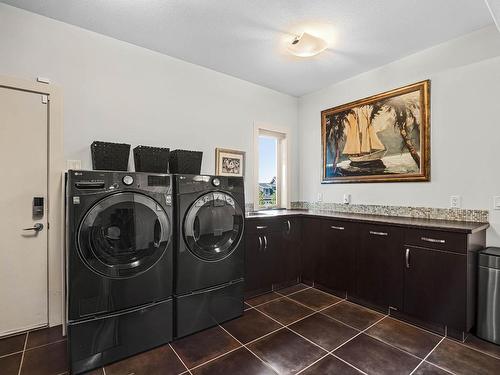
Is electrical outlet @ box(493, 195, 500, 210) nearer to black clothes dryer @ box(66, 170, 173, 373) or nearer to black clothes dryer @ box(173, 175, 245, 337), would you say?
black clothes dryer @ box(173, 175, 245, 337)

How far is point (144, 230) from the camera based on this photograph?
6.59 ft

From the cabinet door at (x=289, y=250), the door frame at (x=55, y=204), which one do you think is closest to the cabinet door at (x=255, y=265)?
the cabinet door at (x=289, y=250)

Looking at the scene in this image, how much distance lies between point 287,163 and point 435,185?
194 cm

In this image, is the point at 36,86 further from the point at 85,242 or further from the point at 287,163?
the point at 287,163

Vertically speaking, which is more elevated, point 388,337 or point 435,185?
point 435,185

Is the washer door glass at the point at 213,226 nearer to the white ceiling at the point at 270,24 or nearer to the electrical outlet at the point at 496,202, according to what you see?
the white ceiling at the point at 270,24

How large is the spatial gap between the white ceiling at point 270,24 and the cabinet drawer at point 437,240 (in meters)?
1.84

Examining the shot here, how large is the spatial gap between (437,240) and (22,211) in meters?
3.46

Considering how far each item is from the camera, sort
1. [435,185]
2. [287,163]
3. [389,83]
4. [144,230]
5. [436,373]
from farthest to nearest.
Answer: [287,163] → [389,83] → [435,185] → [144,230] → [436,373]

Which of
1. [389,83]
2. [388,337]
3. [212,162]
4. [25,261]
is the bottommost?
[388,337]

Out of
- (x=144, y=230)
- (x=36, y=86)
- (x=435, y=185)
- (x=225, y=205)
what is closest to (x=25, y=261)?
(x=144, y=230)

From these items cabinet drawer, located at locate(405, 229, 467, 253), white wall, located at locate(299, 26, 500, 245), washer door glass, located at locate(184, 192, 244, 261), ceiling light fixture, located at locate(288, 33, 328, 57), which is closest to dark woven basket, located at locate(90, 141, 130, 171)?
washer door glass, located at locate(184, 192, 244, 261)

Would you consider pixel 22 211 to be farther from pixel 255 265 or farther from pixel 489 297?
pixel 489 297

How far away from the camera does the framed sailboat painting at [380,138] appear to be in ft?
9.32
